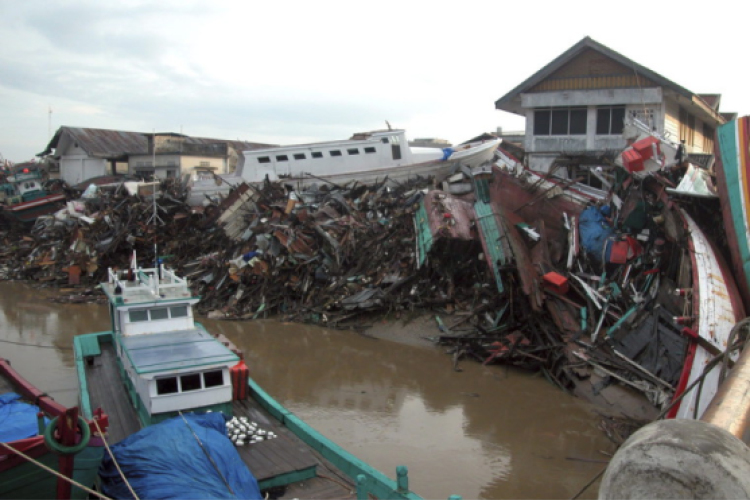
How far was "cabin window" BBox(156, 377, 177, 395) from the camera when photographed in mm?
8773

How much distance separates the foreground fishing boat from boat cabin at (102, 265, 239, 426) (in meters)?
0.02

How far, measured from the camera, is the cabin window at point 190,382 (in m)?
8.99

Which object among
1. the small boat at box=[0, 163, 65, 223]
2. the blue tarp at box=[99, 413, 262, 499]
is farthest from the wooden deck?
the small boat at box=[0, 163, 65, 223]

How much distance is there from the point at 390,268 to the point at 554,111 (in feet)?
34.8

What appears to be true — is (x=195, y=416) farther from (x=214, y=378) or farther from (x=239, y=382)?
(x=239, y=382)

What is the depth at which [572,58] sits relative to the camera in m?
23.0

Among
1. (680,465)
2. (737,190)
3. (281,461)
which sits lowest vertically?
(281,461)

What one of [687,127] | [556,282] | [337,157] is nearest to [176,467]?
[556,282]

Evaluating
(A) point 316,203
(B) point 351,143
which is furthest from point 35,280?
(B) point 351,143

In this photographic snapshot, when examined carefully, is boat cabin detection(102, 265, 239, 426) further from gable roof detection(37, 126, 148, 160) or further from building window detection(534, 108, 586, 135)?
gable roof detection(37, 126, 148, 160)

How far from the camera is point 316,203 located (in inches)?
958

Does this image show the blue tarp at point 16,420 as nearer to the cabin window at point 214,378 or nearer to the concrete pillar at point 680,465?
the cabin window at point 214,378

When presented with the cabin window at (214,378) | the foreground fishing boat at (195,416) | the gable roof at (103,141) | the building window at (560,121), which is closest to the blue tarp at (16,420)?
the foreground fishing boat at (195,416)

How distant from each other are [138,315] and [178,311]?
760 millimetres
